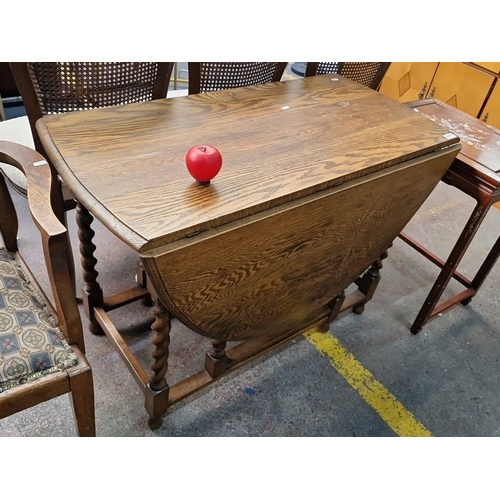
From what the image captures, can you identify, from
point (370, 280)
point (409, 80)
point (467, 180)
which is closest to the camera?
point (467, 180)

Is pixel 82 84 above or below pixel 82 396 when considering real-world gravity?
above

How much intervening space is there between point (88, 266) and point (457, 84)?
2863 mm

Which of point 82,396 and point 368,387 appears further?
point 368,387

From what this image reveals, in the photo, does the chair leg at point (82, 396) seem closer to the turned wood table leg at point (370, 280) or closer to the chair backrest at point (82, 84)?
the chair backrest at point (82, 84)

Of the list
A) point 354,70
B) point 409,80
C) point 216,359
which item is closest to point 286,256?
point 216,359

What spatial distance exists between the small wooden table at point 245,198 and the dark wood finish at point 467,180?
0.39 feet

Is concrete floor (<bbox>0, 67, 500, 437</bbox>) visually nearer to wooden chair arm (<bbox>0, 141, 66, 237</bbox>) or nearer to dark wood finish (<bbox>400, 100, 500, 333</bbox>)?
dark wood finish (<bbox>400, 100, 500, 333</bbox>)

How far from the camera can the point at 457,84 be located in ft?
10.5

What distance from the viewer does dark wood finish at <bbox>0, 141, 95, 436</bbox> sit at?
0.96 meters

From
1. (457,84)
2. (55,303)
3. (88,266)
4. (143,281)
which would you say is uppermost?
(457,84)

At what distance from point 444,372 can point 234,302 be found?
44.0 inches

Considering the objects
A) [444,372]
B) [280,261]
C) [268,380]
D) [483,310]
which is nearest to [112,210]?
[280,261]

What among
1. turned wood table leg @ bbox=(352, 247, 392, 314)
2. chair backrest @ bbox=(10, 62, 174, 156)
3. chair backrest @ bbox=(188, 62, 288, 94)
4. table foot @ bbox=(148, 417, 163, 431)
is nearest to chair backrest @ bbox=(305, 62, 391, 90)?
chair backrest @ bbox=(188, 62, 288, 94)

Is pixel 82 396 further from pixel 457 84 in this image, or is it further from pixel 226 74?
pixel 457 84
